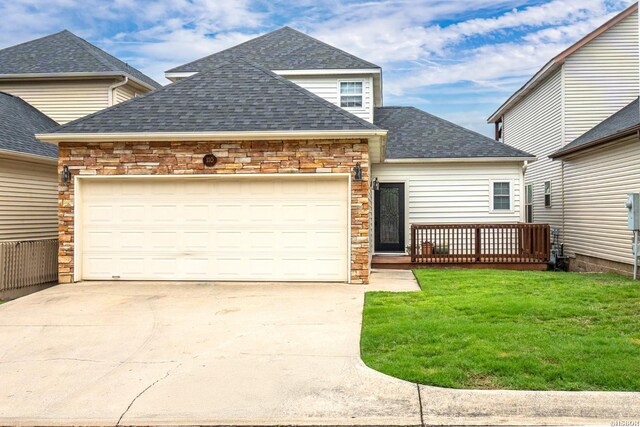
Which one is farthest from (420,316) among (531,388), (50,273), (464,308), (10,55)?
(10,55)

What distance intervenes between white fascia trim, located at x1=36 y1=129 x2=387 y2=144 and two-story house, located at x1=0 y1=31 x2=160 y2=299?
258 cm

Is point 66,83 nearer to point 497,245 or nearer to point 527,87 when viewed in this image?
point 497,245

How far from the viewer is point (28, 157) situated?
1275 centimetres

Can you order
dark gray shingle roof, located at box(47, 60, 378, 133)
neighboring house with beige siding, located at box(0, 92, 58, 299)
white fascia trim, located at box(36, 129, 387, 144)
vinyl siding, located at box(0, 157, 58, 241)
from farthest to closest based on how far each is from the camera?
vinyl siding, located at box(0, 157, 58, 241), neighboring house with beige siding, located at box(0, 92, 58, 299), dark gray shingle roof, located at box(47, 60, 378, 133), white fascia trim, located at box(36, 129, 387, 144)

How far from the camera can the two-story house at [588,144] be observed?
13172 mm

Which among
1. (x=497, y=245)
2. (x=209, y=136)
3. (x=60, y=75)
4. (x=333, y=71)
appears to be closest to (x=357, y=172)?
(x=209, y=136)

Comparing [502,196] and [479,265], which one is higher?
[502,196]

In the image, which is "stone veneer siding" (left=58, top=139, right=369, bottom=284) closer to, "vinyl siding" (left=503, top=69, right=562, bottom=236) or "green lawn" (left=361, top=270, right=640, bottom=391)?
"green lawn" (left=361, top=270, right=640, bottom=391)

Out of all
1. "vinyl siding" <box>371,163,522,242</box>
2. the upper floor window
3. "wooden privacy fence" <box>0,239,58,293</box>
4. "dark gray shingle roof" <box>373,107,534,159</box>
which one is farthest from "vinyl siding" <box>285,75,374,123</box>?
"wooden privacy fence" <box>0,239,58,293</box>

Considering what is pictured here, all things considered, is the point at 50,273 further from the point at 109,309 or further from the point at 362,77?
the point at 362,77

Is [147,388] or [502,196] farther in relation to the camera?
[502,196]

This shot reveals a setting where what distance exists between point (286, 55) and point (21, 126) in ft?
26.2

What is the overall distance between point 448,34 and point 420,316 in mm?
18547

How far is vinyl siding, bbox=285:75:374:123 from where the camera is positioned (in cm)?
1656
